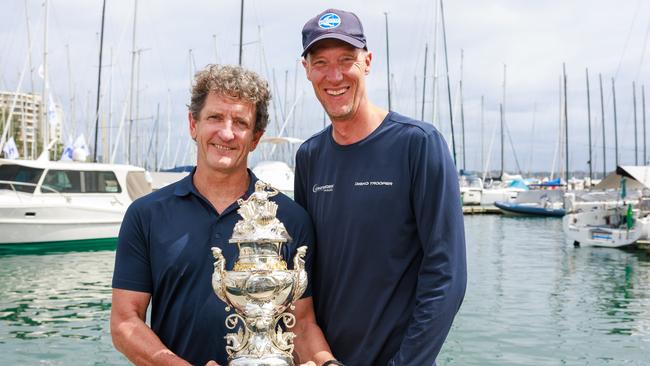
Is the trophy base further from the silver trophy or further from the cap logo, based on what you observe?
the cap logo

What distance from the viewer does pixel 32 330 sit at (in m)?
10.2

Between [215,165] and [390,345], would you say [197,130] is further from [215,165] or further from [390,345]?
[390,345]

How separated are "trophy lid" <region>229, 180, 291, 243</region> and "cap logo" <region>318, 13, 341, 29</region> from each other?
0.67 meters

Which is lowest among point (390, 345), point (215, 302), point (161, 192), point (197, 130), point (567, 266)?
point (567, 266)

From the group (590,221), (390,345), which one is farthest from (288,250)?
(590,221)

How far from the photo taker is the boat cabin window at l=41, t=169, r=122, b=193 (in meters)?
18.8

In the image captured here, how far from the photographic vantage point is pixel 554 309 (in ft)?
41.9

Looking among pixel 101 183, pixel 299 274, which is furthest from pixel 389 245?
pixel 101 183

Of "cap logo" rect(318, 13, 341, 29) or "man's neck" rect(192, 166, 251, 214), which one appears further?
"man's neck" rect(192, 166, 251, 214)

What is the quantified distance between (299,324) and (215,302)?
35cm

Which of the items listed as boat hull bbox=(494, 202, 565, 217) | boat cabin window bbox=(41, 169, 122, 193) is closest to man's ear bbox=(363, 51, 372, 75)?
boat cabin window bbox=(41, 169, 122, 193)

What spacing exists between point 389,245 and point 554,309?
1118cm

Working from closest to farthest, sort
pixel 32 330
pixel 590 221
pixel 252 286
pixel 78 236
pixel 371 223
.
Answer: pixel 252 286 < pixel 371 223 < pixel 32 330 < pixel 78 236 < pixel 590 221

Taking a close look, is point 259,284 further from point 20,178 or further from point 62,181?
point 62,181
